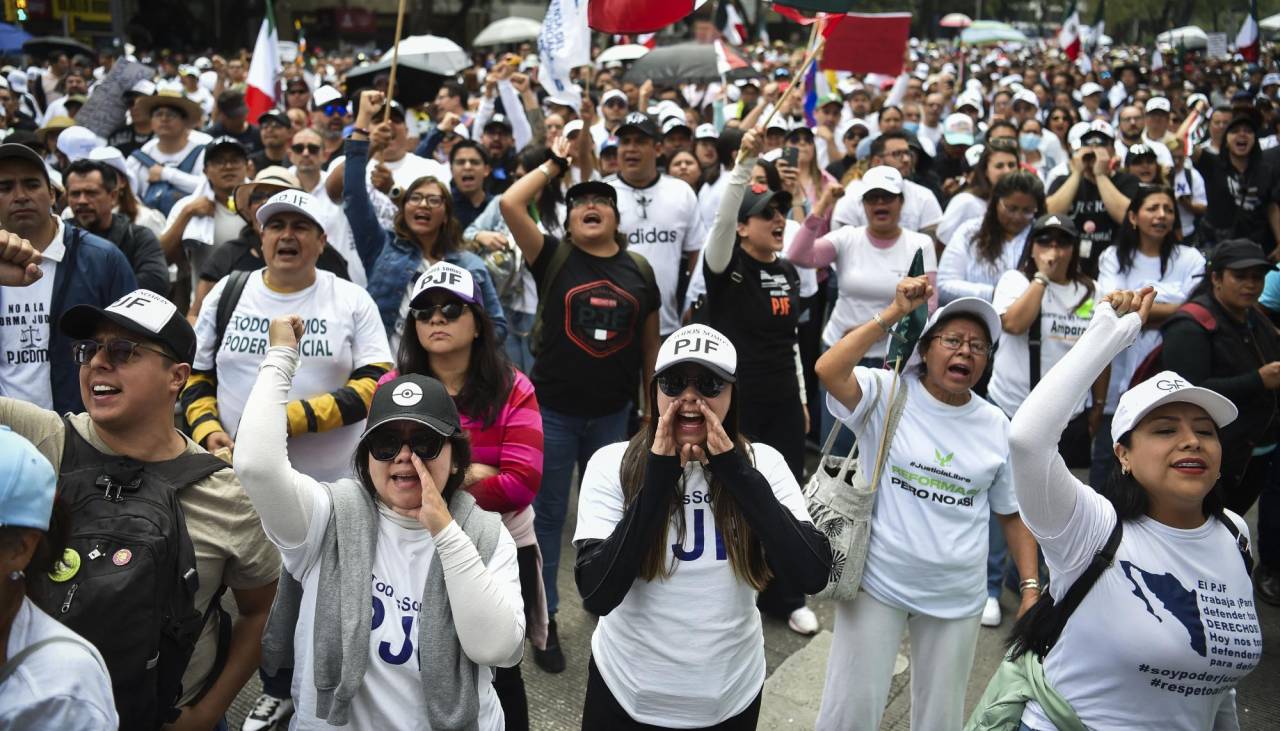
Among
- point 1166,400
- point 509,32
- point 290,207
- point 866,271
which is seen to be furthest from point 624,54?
point 1166,400

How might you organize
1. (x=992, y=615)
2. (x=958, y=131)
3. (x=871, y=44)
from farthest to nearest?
(x=958, y=131)
(x=871, y=44)
(x=992, y=615)

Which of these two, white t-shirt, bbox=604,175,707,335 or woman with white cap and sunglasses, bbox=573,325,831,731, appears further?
white t-shirt, bbox=604,175,707,335

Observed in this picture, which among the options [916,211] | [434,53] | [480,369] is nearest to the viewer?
[480,369]

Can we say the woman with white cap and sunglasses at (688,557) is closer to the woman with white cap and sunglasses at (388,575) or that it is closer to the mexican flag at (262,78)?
the woman with white cap and sunglasses at (388,575)

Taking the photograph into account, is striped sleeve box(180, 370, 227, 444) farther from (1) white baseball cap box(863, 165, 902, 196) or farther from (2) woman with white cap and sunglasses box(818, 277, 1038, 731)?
(1) white baseball cap box(863, 165, 902, 196)

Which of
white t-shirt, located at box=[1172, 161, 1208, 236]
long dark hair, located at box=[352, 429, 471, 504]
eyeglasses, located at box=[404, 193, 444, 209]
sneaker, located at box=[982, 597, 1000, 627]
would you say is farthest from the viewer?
white t-shirt, located at box=[1172, 161, 1208, 236]

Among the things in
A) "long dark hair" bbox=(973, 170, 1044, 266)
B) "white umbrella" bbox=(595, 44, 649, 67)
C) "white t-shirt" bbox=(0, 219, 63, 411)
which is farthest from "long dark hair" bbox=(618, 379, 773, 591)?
"white umbrella" bbox=(595, 44, 649, 67)

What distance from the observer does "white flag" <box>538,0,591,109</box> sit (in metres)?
8.47

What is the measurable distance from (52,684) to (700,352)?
5.58 ft

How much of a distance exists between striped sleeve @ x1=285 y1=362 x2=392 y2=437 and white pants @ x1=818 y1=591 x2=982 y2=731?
202cm

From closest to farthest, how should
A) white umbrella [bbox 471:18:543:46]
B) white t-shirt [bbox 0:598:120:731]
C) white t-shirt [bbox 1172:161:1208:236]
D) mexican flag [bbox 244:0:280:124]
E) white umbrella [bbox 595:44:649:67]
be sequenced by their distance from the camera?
white t-shirt [bbox 0:598:120:731] → white t-shirt [bbox 1172:161:1208:236] → mexican flag [bbox 244:0:280:124] → white umbrella [bbox 595:44:649:67] → white umbrella [bbox 471:18:543:46]

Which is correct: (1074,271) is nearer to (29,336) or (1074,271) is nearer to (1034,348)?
(1034,348)

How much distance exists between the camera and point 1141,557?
2.74m

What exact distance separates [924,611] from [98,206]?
14.7 feet
